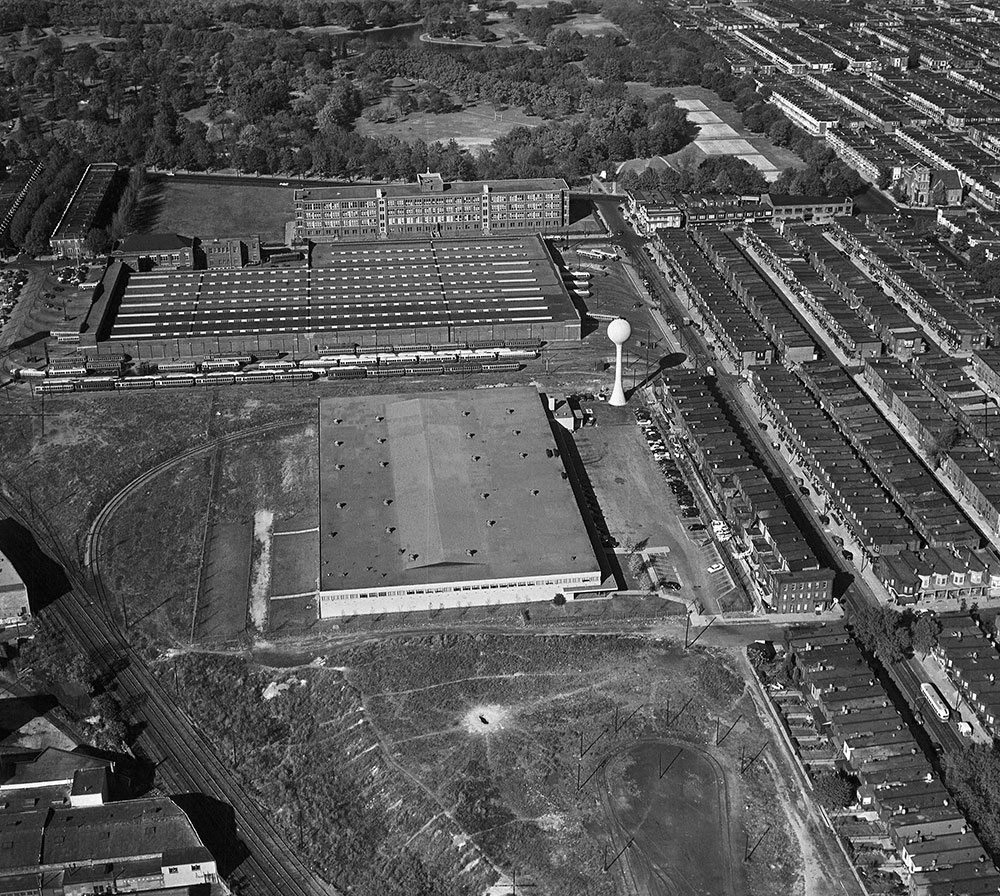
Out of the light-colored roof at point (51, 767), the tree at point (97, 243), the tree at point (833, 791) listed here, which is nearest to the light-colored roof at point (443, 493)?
the light-colored roof at point (51, 767)

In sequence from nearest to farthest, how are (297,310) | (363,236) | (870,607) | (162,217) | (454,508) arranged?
(870,607)
(454,508)
(297,310)
(363,236)
(162,217)

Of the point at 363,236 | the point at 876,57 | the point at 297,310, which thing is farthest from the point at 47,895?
the point at 876,57

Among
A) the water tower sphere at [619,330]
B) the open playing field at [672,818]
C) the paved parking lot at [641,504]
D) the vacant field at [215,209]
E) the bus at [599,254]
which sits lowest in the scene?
the vacant field at [215,209]

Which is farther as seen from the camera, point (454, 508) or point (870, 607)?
point (454, 508)

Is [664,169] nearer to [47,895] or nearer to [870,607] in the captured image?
[870,607]

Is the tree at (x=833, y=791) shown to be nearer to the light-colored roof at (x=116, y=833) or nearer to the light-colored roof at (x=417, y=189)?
the light-colored roof at (x=116, y=833)
